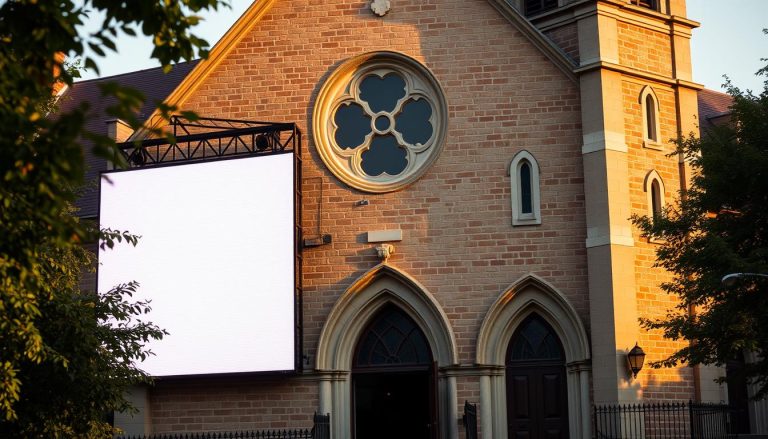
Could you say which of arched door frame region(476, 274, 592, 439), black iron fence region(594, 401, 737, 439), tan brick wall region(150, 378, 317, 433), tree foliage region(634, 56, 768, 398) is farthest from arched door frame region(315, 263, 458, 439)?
tree foliage region(634, 56, 768, 398)

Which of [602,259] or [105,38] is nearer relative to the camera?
[105,38]

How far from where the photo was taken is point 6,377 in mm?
11539

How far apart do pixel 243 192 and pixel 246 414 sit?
13.4ft

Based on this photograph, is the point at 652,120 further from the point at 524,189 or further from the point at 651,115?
the point at 524,189

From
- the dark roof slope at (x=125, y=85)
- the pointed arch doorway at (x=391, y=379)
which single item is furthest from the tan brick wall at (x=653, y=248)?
the dark roof slope at (x=125, y=85)

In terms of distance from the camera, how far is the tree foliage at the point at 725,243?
17.5 meters

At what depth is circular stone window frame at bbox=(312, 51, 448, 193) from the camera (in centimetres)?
2138

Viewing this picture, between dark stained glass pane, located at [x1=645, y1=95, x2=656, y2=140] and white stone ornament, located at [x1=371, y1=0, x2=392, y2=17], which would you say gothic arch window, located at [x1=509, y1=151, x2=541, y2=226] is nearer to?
dark stained glass pane, located at [x1=645, y1=95, x2=656, y2=140]

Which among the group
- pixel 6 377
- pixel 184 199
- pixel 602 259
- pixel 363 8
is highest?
pixel 363 8

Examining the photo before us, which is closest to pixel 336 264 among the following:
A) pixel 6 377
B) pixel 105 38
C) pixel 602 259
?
pixel 602 259

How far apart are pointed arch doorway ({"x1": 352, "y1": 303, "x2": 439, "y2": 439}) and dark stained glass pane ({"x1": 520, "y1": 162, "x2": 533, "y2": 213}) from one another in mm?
2962

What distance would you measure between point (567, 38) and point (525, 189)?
3.02 meters

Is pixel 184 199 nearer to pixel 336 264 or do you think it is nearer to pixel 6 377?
pixel 336 264

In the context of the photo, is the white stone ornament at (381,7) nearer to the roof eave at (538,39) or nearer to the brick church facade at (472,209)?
the brick church facade at (472,209)
